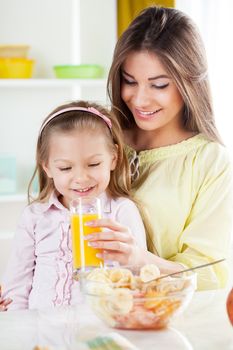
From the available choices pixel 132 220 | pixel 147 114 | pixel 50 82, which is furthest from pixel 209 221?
pixel 50 82

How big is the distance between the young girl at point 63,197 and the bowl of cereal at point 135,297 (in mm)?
689

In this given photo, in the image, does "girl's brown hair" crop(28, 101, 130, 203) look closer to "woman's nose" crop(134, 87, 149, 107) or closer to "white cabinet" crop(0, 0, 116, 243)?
"woman's nose" crop(134, 87, 149, 107)

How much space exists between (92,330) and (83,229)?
1.59 feet

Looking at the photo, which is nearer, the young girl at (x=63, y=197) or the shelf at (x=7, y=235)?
the young girl at (x=63, y=197)

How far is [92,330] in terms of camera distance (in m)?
1.82

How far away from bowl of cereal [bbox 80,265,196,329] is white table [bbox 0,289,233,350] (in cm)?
3

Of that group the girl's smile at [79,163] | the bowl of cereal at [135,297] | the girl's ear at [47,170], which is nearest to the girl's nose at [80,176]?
the girl's smile at [79,163]

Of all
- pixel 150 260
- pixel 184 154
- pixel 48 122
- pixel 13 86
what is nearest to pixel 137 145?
pixel 184 154

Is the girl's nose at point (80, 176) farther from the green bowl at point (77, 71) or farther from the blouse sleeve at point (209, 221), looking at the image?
the green bowl at point (77, 71)

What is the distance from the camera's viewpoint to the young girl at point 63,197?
8.51 feet

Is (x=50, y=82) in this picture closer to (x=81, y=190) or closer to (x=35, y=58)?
(x=35, y=58)

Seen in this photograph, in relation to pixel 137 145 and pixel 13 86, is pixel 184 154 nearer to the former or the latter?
pixel 137 145

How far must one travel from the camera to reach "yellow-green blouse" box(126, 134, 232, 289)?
107 inches

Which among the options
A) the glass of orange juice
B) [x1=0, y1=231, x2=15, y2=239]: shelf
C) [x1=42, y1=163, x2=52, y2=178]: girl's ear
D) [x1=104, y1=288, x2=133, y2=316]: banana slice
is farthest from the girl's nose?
[x1=0, y1=231, x2=15, y2=239]: shelf
